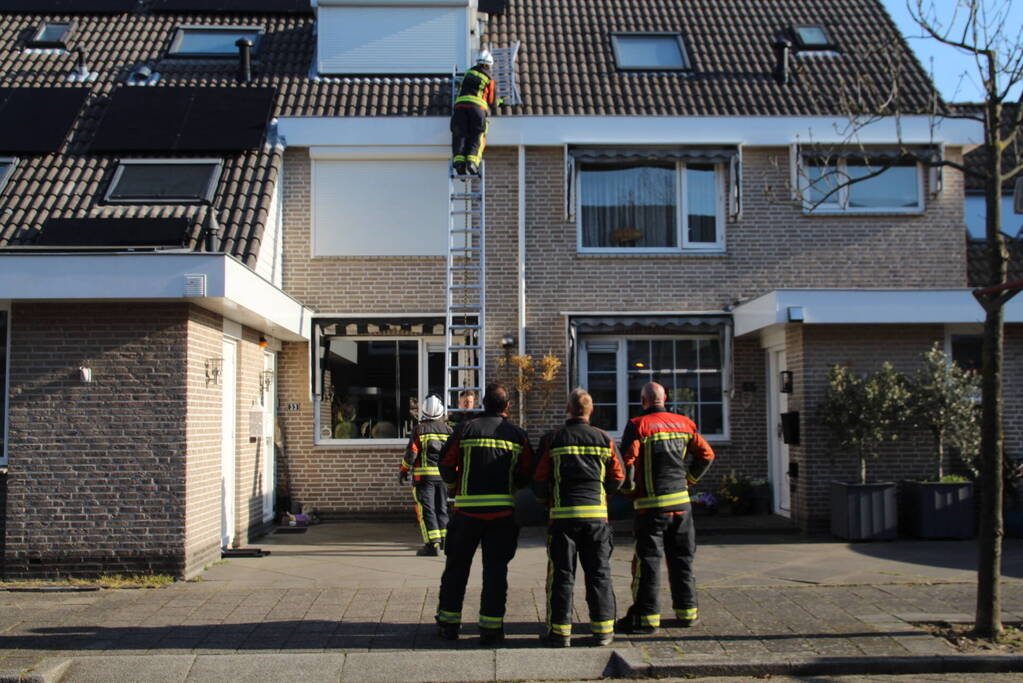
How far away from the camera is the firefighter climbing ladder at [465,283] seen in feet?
43.0

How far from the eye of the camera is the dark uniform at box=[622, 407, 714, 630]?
7.52 metres

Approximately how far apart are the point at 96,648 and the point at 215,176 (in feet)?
22.8

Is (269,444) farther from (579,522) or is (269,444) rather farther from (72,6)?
(72,6)

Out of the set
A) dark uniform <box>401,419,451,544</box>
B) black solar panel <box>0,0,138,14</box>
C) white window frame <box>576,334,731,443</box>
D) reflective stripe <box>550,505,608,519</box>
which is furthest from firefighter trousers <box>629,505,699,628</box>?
black solar panel <box>0,0,138,14</box>

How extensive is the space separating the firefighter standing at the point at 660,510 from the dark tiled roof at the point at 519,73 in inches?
246

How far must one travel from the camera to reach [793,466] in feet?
41.4

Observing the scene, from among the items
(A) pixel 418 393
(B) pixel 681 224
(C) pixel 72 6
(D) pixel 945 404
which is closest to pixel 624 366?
(B) pixel 681 224

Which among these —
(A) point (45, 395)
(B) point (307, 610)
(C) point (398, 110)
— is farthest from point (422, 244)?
(B) point (307, 610)

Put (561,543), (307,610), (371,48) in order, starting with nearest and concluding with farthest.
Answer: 1. (561,543)
2. (307,610)
3. (371,48)

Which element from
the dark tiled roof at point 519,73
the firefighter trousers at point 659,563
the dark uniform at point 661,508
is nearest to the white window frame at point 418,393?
the dark tiled roof at point 519,73

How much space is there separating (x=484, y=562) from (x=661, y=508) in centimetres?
139

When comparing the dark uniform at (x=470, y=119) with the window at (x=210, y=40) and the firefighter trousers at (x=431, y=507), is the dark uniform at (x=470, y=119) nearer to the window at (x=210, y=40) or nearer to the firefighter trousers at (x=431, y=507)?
the window at (x=210, y=40)

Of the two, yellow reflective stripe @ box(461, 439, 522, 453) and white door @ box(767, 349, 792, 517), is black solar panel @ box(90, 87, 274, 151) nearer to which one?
yellow reflective stripe @ box(461, 439, 522, 453)

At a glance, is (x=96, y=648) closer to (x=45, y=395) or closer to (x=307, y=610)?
(x=307, y=610)
